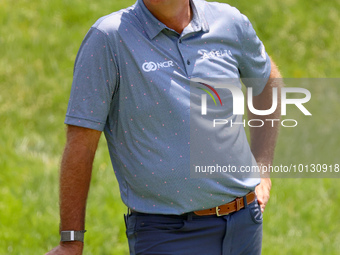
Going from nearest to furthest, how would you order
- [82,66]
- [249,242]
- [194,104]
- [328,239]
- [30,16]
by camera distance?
[82,66] → [194,104] → [249,242] → [328,239] → [30,16]

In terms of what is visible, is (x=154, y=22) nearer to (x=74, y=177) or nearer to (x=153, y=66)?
(x=153, y=66)

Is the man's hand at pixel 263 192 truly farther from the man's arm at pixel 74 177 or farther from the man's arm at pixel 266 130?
the man's arm at pixel 74 177

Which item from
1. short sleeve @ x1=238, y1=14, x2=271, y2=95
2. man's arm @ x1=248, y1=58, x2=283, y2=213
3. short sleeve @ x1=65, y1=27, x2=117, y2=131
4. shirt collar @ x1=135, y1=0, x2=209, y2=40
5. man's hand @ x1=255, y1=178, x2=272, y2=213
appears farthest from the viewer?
man's arm @ x1=248, y1=58, x2=283, y2=213

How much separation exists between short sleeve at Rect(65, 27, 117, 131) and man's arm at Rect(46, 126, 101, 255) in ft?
0.24

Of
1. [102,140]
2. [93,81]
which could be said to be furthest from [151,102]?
[102,140]

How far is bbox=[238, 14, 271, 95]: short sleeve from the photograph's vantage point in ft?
9.98

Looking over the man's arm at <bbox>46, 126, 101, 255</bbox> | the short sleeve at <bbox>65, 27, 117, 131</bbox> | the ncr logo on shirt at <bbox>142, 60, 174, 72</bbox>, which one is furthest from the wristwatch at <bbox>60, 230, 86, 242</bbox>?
the ncr logo on shirt at <bbox>142, 60, 174, 72</bbox>

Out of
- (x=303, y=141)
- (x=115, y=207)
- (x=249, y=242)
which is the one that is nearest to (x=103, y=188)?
(x=115, y=207)

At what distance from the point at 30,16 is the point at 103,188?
3.70 metres

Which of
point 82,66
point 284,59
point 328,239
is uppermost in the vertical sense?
point 82,66

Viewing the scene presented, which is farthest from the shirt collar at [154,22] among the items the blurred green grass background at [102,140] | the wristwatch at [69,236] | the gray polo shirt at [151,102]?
the blurred green grass background at [102,140]

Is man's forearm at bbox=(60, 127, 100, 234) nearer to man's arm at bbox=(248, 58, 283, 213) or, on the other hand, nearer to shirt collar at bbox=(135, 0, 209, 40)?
shirt collar at bbox=(135, 0, 209, 40)

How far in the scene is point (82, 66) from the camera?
2.58m

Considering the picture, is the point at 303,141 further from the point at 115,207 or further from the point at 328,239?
the point at 115,207
